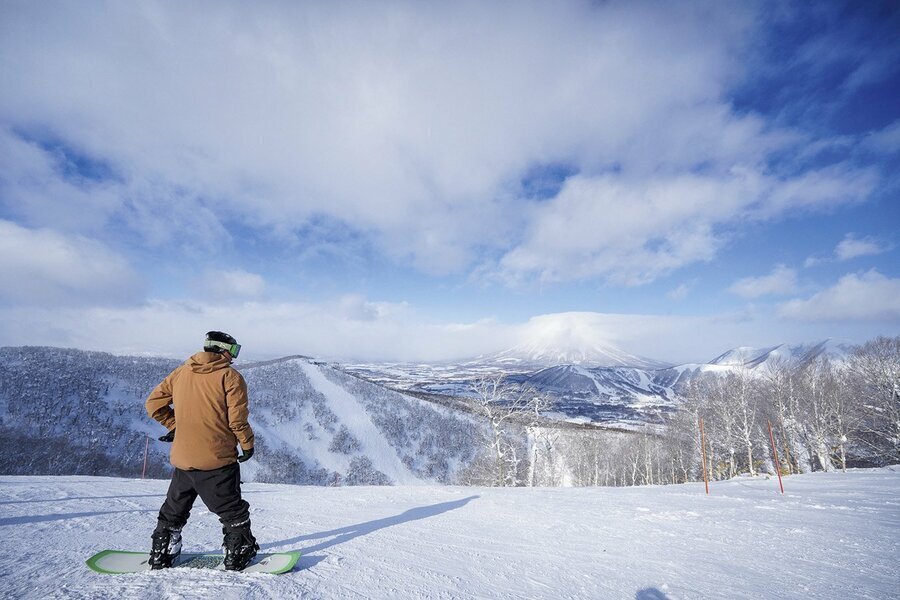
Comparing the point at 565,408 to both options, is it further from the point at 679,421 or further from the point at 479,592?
the point at 479,592

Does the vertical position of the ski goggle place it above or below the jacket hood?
above

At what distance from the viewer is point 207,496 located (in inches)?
136

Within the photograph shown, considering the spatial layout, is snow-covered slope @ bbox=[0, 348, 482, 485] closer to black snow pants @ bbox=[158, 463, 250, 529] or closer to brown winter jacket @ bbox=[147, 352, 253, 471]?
black snow pants @ bbox=[158, 463, 250, 529]

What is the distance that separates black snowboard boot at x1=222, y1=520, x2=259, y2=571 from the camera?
132 inches

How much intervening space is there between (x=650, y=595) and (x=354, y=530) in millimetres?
4016

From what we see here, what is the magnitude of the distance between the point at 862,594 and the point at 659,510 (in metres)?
4.57

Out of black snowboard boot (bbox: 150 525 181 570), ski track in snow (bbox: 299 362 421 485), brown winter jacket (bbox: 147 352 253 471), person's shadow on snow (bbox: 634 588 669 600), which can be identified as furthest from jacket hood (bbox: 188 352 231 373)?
ski track in snow (bbox: 299 362 421 485)

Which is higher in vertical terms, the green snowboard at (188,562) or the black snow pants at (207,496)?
the black snow pants at (207,496)

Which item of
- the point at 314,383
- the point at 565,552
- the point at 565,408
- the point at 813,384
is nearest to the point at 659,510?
the point at 565,552

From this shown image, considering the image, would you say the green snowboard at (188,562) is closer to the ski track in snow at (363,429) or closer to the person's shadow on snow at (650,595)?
the person's shadow on snow at (650,595)

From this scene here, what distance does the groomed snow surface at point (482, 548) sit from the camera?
10.2ft

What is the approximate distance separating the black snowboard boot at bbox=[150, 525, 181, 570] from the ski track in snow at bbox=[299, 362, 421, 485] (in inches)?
2309

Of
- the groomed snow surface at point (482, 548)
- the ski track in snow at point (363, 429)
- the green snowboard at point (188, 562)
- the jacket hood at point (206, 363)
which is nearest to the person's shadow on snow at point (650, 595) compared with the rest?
the groomed snow surface at point (482, 548)

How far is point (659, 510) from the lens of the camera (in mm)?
7652
